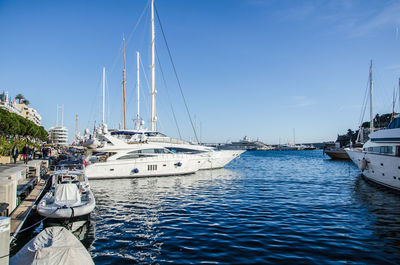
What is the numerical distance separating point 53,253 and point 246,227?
7.56 metres

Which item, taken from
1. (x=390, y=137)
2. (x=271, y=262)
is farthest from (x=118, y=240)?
(x=390, y=137)

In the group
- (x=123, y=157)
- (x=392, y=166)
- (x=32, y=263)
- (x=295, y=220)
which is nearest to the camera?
(x=32, y=263)

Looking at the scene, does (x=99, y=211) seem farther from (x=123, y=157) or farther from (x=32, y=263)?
A: (x=123, y=157)

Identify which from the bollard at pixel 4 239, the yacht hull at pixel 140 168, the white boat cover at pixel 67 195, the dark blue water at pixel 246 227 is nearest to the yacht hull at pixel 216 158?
the yacht hull at pixel 140 168

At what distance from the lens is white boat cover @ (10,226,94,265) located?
16.9ft

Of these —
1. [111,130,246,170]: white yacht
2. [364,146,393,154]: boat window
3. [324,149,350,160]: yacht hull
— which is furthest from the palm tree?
[364,146,393,154]: boat window

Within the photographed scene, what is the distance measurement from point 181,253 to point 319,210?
865cm

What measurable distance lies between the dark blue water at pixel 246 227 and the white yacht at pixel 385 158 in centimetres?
161

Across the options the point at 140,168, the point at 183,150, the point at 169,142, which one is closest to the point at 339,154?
the point at 183,150

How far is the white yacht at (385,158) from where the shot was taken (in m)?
18.4

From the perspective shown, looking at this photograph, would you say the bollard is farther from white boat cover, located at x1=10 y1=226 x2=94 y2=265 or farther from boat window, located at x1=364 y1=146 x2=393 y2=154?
boat window, located at x1=364 y1=146 x2=393 y2=154

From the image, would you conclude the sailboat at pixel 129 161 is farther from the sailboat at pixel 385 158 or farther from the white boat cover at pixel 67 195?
the sailboat at pixel 385 158

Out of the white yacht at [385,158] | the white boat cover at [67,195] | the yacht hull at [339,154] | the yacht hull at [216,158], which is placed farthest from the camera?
the yacht hull at [339,154]

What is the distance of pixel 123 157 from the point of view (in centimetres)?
2692
